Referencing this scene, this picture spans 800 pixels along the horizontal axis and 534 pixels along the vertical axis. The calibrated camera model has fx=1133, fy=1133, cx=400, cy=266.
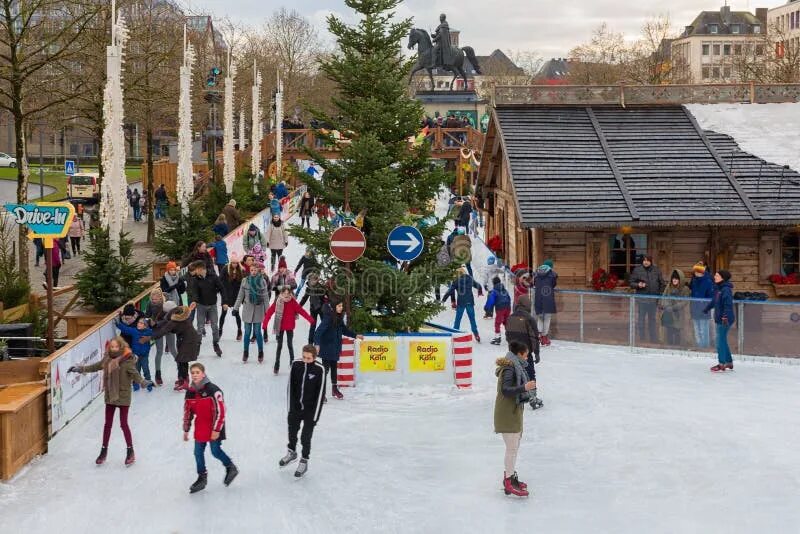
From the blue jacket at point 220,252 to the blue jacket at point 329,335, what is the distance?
8.98 m

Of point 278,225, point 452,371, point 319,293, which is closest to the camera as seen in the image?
point 452,371

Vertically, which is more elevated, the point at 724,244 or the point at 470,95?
the point at 470,95

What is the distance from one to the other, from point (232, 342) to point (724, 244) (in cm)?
1187

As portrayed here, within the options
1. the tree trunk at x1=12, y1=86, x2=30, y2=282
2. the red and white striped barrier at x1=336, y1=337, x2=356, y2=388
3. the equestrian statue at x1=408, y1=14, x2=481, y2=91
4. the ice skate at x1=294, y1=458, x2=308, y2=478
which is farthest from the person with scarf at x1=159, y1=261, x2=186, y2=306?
the equestrian statue at x1=408, y1=14, x2=481, y2=91

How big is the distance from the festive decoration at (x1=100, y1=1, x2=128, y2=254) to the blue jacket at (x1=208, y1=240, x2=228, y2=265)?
3.40 metres

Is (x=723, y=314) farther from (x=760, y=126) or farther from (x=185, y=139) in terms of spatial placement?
(x=185, y=139)

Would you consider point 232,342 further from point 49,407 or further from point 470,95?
point 470,95

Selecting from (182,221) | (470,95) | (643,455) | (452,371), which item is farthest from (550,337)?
(470,95)

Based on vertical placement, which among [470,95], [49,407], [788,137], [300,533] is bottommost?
[300,533]

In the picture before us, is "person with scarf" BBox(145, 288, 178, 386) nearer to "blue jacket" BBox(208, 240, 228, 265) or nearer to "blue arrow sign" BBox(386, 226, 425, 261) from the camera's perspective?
"blue arrow sign" BBox(386, 226, 425, 261)

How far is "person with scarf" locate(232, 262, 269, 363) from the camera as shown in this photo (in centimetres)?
1861

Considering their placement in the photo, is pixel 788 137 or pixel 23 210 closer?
pixel 23 210

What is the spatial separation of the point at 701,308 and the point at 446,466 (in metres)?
8.28

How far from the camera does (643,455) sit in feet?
44.8
